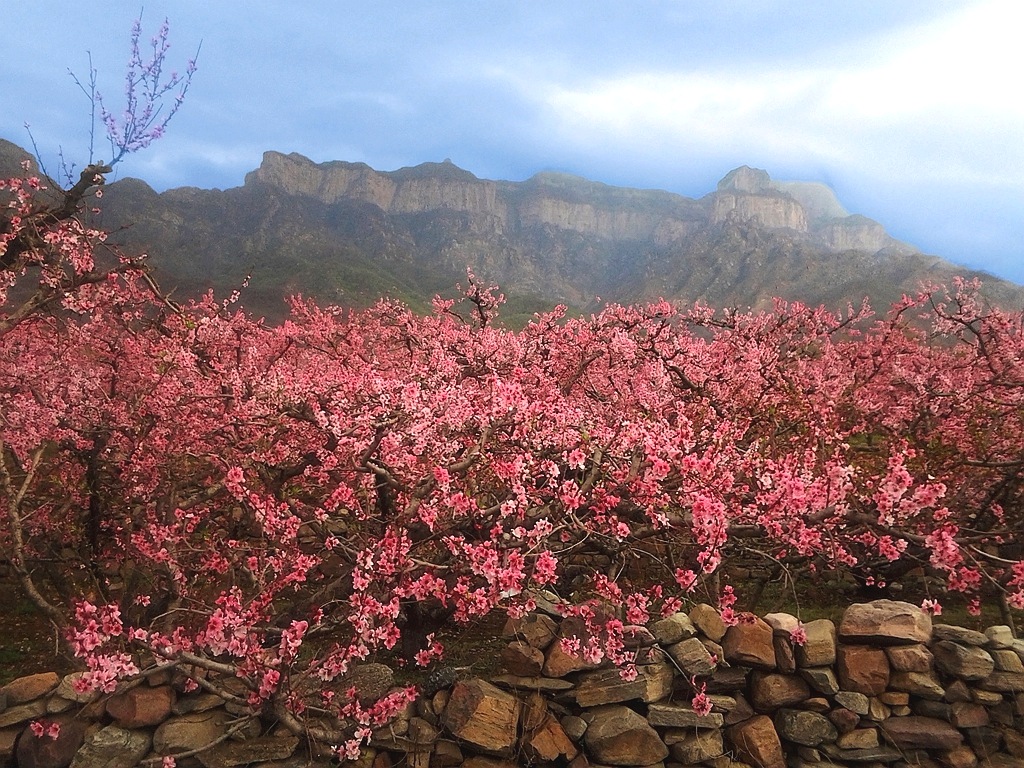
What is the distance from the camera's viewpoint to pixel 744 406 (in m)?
10.1

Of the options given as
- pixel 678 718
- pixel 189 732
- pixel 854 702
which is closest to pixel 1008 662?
pixel 854 702

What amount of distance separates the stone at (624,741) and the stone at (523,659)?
755 millimetres

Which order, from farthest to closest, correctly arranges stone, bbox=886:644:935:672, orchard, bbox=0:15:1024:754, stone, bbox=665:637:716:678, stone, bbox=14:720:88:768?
stone, bbox=886:644:935:672 → stone, bbox=665:637:716:678 → stone, bbox=14:720:88:768 → orchard, bbox=0:15:1024:754

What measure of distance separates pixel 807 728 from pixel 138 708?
6335mm

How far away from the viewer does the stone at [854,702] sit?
5547 millimetres

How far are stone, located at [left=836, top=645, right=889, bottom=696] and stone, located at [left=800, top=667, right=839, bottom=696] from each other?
0.14m

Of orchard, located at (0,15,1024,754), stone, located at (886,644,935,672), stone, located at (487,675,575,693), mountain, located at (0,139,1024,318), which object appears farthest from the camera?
mountain, located at (0,139,1024,318)

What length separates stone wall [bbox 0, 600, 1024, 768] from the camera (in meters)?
5.25

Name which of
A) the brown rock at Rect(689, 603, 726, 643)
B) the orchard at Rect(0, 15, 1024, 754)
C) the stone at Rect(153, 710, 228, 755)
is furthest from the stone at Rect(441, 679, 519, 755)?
the stone at Rect(153, 710, 228, 755)

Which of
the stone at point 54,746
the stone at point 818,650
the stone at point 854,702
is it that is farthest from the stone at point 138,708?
the stone at point 854,702

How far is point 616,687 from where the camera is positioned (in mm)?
5422

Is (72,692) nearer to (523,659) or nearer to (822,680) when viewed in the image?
(523,659)

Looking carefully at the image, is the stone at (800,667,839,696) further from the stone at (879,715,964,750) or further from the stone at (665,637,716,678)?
the stone at (665,637,716,678)

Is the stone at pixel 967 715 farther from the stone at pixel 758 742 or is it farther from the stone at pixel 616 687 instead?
the stone at pixel 616 687
